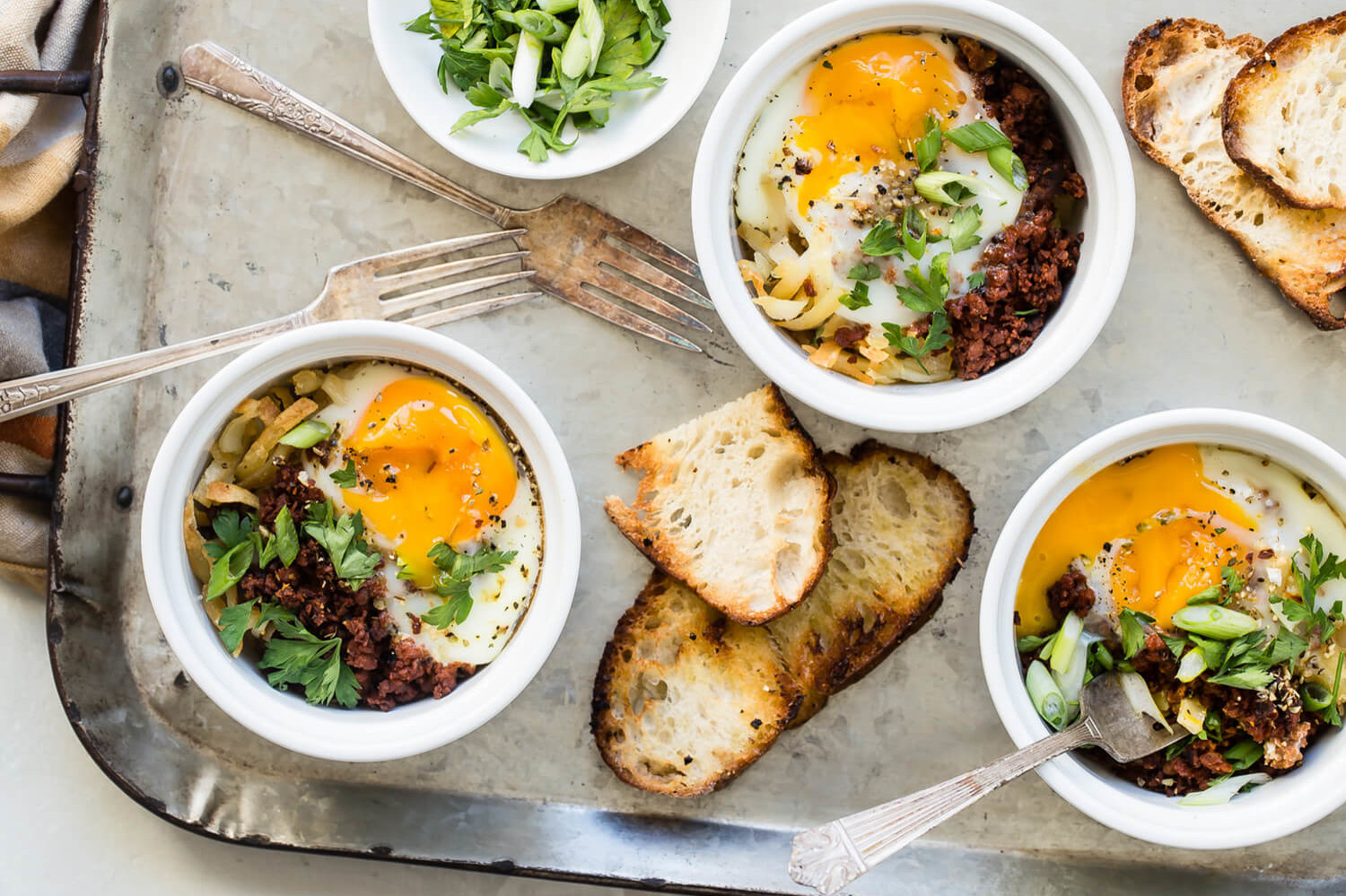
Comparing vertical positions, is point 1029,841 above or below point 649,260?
below

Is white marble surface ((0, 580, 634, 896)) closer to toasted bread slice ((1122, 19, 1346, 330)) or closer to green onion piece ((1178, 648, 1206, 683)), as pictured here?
green onion piece ((1178, 648, 1206, 683))

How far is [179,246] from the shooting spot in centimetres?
296

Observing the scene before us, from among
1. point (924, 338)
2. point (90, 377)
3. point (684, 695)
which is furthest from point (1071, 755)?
point (90, 377)

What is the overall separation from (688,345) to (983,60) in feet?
3.31

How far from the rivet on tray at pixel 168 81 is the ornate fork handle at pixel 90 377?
71 centimetres

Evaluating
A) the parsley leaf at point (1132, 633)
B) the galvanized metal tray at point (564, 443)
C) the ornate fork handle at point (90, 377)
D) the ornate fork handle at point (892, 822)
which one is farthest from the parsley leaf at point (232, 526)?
the parsley leaf at point (1132, 633)

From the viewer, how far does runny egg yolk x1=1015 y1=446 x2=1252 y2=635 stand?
8.77 ft

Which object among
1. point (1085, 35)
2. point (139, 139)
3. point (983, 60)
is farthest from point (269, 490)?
point (1085, 35)

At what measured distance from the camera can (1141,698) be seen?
2.62 meters

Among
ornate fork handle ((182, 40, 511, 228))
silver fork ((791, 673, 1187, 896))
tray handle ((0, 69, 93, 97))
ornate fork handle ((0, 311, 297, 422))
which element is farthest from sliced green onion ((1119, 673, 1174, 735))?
tray handle ((0, 69, 93, 97))

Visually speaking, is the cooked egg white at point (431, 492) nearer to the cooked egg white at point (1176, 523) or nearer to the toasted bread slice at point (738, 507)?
the toasted bread slice at point (738, 507)

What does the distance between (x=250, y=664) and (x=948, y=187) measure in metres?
2.03

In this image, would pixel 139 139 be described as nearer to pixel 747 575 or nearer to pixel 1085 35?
pixel 747 575

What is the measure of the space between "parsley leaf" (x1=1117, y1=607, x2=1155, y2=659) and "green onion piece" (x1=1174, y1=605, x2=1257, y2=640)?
0.30 feet
